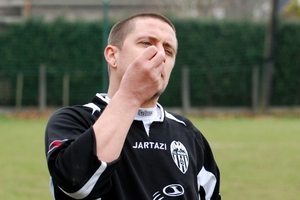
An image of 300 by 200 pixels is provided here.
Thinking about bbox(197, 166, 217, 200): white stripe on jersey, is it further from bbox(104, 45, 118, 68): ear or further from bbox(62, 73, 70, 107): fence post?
bbox(62, 73, 70, 107): fence post

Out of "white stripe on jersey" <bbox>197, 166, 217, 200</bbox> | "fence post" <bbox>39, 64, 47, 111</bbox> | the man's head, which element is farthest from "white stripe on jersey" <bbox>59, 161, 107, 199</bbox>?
"fence post" <bbox>39, 64, 47, 111</bbox>

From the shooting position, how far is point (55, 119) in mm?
2354

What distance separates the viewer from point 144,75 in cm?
202

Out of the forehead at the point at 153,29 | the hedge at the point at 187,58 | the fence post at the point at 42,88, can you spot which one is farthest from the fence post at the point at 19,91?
the forehead at the point at 153,29

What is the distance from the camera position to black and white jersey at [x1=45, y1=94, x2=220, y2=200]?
2.03 meters

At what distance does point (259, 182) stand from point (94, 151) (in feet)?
22.0

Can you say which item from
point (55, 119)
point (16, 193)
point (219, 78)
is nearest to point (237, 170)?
point (16, 193)

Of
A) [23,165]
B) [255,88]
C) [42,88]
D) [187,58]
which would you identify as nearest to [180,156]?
[23,165]

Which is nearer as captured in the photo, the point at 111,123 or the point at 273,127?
the point at 111,123

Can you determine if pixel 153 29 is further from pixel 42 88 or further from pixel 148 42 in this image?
pixel 42 88

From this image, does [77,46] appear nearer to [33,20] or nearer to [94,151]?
[33,20]

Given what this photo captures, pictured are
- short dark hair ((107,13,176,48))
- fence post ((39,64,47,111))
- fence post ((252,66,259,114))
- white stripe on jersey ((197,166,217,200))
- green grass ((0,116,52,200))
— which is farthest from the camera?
fence post ((252,66,259,114))

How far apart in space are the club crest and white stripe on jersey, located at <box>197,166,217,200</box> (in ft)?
0.53

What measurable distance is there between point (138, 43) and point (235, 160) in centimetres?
839
